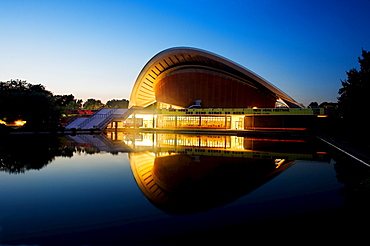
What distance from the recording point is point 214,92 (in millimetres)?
48875

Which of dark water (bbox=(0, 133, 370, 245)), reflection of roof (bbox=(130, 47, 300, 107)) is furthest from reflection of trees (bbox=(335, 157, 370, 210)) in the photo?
reflection of roof (bbox=(130, 47, 300, 107))

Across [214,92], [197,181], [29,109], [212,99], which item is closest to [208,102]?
[212,99]

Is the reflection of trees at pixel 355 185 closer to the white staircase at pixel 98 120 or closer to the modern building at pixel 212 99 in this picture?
the modern building at pixel 212 99

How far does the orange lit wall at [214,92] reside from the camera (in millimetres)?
47656

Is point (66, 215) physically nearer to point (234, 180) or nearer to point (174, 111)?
point (234, 180)

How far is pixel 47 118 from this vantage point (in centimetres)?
3728

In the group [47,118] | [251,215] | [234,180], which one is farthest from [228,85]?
[251,215]

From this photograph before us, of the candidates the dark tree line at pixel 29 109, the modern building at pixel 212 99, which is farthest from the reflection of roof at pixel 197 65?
the dark tree line at pixel 29 109

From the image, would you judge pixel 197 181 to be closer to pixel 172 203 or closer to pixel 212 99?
pixel 172 203

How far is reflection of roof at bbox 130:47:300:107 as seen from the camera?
4338cm

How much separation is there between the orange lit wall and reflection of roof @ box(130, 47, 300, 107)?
1370 mm

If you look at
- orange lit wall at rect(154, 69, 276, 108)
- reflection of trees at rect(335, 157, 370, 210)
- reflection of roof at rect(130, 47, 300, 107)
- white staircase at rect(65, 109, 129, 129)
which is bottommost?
reflection of trees at rect(335, 157, 370, 210)

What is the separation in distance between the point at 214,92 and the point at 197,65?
5859 millimetres

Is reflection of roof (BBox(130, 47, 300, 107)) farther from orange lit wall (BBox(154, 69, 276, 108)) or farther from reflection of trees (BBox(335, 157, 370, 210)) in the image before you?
reflection of trees (BBox(335, 157, 370, 210))
